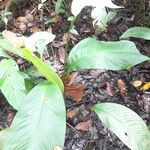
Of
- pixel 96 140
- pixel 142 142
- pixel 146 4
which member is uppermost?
pixel 146 4

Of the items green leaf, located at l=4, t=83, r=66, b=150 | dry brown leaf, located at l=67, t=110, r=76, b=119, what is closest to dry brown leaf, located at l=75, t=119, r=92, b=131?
dry brown leaf, located at l=67, t=110, r=76, b=119

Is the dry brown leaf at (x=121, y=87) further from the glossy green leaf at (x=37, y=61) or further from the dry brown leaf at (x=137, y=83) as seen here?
the glossy green leaf at (x=37, y=61)

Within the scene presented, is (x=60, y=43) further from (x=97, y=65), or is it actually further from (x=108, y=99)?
(x=97, y=65)

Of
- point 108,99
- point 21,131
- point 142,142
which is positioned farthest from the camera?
point 108,99

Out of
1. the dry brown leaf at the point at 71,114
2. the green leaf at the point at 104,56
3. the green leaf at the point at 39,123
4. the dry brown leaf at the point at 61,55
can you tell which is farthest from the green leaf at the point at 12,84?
the dry brown leaf at the point at 61,55

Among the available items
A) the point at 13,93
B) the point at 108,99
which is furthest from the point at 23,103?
the point at 108,99
